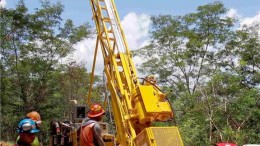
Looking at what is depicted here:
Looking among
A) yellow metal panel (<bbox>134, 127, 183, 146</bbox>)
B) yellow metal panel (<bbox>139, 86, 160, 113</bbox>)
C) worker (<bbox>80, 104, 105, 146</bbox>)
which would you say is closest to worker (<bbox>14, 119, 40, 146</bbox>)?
worker (<bbox>80, 104, 105, 146</bbox>)

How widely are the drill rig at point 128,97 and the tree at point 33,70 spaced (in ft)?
43.9

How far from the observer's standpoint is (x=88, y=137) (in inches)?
224

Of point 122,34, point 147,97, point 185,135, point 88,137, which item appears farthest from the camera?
point 185,135

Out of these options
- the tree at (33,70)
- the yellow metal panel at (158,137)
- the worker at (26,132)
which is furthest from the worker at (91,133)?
the tree at (33,70)

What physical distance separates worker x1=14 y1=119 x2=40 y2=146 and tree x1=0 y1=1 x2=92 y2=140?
18.2m

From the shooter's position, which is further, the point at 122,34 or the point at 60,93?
the point at 60,93

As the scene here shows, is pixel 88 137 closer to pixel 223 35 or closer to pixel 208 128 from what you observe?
pixel 208 128

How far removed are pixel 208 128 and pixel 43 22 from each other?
11.4m

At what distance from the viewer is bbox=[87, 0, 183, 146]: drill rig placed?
242 inches

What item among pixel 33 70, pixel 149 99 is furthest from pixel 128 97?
pixel 33 70

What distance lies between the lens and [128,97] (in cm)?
703

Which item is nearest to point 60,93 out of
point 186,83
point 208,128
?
point 186,83

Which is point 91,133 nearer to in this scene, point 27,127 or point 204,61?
point 27,127

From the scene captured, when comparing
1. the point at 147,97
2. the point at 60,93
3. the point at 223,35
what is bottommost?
the point at 147,97
